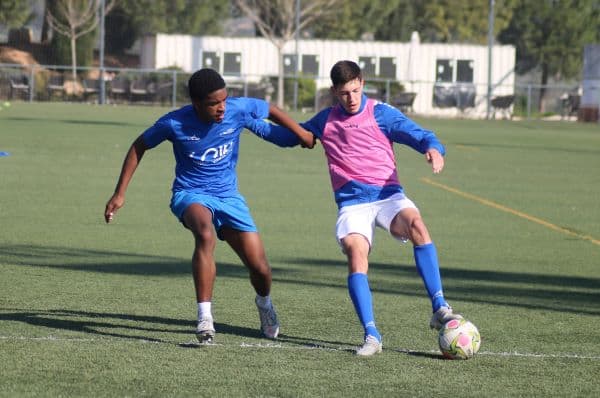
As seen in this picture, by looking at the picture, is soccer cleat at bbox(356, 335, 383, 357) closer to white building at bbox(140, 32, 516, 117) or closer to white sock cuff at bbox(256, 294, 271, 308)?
white sock cuff at bbox(256, 294, 271, 308)

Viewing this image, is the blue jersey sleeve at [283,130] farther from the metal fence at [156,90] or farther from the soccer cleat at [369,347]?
the metal fence at [156,90]

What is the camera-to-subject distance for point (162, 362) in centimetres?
701

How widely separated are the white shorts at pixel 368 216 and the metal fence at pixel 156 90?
40.4 m

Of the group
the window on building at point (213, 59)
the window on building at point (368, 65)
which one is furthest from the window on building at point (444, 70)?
the window on building at point (213, 59)

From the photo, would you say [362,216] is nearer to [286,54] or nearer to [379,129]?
[379,129]

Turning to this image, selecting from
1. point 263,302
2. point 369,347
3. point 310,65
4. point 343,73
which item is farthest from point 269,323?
point 310,65

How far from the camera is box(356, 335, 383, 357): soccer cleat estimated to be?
287 inches

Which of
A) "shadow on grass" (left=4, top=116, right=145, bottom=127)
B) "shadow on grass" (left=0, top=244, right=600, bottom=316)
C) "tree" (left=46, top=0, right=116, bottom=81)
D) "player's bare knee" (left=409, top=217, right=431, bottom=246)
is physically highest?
"tree" (left=46, top=0, right=116, bottom=81)

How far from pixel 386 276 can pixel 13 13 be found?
2261 inches

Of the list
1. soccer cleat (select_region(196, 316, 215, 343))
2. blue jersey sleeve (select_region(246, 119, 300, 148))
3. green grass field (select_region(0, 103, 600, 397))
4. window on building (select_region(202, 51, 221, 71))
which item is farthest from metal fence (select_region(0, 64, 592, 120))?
soccer cleat (select_region(196, 316, 215, 343))

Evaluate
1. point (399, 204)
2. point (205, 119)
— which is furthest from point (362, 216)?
point (205, 119)

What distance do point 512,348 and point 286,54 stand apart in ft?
173

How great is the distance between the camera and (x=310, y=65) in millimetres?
59844

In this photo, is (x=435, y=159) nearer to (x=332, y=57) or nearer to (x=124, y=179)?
(x=124, y=179)
